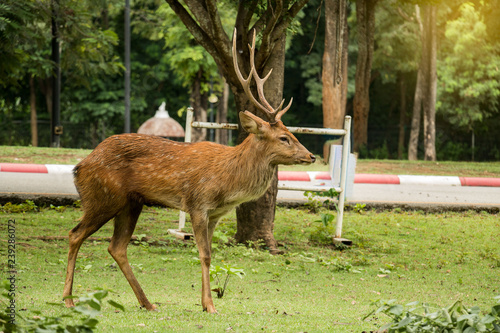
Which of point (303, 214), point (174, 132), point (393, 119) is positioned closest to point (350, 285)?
point (303, 214)

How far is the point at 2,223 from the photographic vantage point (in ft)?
29.7

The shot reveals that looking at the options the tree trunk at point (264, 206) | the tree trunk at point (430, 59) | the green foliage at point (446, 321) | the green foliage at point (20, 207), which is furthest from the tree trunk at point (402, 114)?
the green foliage at point (446, 321)

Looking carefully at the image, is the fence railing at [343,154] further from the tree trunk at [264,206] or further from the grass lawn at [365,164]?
the grass lawn at [365,164]

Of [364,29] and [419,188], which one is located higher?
[364,29]

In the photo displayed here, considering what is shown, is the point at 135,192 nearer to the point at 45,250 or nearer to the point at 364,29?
the point at 45,250

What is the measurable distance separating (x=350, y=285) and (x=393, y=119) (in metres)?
31.2

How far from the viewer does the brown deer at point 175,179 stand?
214 inches

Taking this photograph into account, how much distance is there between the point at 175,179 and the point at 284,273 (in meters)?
2.31

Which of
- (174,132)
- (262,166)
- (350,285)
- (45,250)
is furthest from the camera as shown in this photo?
(174,132)

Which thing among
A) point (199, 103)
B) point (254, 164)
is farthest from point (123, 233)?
point (199, 103)

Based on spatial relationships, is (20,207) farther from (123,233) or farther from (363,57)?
(363,57)

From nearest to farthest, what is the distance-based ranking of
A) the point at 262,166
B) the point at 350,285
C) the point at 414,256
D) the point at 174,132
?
the point at 262,166, the point at 350,285, the point at 414,256, the point at 174,132

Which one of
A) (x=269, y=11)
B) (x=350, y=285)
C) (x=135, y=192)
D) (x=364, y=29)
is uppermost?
(x=364, y=29)

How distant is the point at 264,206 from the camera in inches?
334
